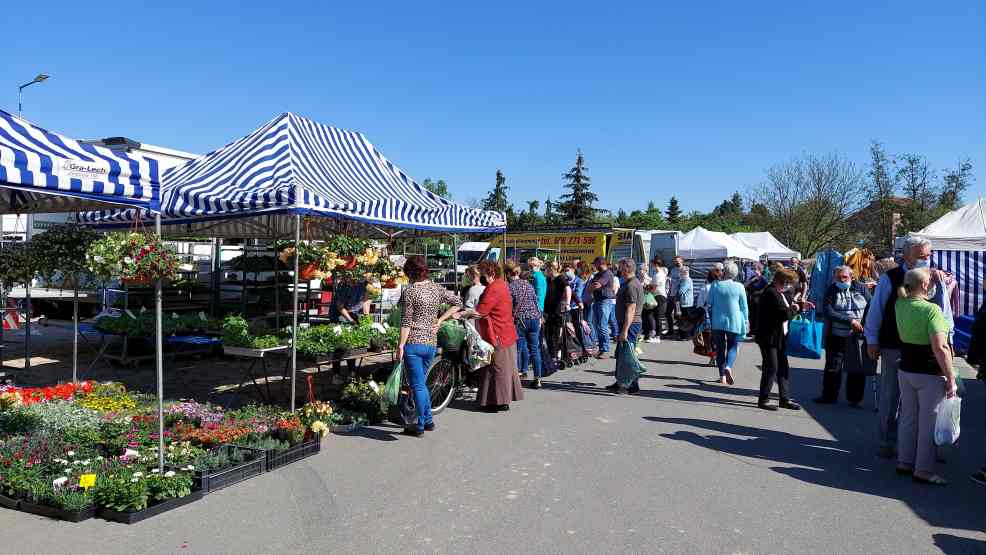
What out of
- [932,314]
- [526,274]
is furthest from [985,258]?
[932,314]

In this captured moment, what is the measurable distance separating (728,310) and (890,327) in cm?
335

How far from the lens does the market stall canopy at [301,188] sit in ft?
24.0

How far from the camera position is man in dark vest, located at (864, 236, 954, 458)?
19.8 feet

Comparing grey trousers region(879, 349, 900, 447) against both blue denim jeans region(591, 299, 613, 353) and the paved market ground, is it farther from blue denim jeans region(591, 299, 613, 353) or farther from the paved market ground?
blue denim jeans region(591, 299, 613, 353)

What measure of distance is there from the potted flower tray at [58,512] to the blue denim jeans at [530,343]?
5843 millimetres

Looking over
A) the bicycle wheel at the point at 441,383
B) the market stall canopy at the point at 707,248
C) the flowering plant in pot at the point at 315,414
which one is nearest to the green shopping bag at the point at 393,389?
the flowering plant in pot at the point at 315,414

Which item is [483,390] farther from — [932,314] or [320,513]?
[932,314]

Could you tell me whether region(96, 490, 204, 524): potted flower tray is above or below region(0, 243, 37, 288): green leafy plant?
below

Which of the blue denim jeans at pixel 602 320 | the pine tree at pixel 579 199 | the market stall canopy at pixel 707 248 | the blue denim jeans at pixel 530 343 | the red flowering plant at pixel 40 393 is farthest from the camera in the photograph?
the pine tree at pixel 579 199

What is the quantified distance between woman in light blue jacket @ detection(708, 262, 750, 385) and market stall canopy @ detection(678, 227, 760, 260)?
14204 mm

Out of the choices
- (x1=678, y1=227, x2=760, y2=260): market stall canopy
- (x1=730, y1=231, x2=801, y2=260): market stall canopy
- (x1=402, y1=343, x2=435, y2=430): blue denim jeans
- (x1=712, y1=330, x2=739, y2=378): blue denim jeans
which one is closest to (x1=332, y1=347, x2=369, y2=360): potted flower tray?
(x1=402, y1=343, x2=435, y2=430): blue denim jeans

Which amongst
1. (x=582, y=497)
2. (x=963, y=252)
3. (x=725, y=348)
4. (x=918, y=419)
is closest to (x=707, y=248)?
(x=963, y=252)

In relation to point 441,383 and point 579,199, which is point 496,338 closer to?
point 441,383

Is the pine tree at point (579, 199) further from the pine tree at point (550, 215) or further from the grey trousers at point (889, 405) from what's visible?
the grey trousers at point (889, 405)
